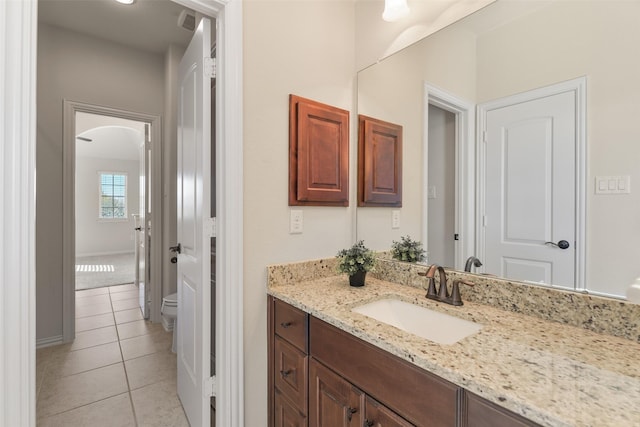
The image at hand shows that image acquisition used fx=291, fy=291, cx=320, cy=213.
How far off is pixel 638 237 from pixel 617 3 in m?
0.74

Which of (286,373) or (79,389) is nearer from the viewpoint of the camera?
(286,373)

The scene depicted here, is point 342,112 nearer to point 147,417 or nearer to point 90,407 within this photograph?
point 147,417

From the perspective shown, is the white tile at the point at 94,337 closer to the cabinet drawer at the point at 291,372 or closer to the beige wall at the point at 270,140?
the beige wall at the point at 270,140

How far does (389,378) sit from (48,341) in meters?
3.29

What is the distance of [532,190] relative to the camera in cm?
111

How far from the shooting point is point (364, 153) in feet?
5.97

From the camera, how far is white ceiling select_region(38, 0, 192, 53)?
2445 mm

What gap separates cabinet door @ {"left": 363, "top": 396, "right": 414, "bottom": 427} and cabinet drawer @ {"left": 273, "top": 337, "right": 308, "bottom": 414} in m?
0.34

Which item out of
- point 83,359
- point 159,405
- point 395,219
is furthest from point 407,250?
point 83,359

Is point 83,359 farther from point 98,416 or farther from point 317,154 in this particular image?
point 317,154

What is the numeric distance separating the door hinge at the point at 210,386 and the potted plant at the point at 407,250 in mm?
1147

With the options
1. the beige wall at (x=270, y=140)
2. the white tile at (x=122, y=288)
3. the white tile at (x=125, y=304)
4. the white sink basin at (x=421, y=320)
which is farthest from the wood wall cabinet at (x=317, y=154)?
the white tile at (x=122, y=288)

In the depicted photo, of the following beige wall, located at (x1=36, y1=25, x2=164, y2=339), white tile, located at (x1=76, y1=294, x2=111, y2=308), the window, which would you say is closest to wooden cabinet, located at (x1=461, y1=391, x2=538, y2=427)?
beige wall, located at (x1=36, y1=25, x2=164, y2=339)

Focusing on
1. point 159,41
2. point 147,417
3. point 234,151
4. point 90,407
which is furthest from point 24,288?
point 159,41
